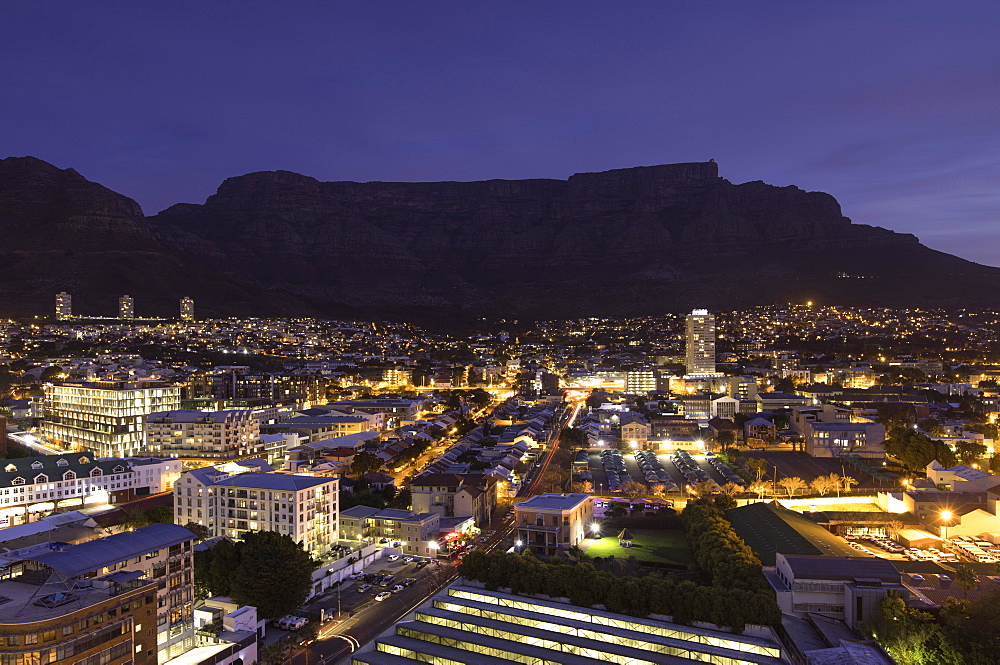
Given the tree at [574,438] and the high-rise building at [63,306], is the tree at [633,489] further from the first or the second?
the high-rise building at [63,306]

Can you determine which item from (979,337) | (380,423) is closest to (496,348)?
(380,423)

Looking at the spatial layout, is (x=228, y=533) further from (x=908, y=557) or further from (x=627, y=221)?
(x=627, y=221)

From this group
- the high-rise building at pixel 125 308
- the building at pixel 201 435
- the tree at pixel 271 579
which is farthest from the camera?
the high-rise building at pixel 125 308

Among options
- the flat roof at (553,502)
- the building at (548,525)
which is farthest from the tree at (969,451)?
the building at (548,525)

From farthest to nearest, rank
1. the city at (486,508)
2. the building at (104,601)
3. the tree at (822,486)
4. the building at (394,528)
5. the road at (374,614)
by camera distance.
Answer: the tree at (822,486)
the building at (394,528)
the road at (374,614)
the city at (486,508)
the building at (104,601)

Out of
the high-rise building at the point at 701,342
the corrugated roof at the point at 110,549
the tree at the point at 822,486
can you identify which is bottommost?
the tree at the point at 822,486
